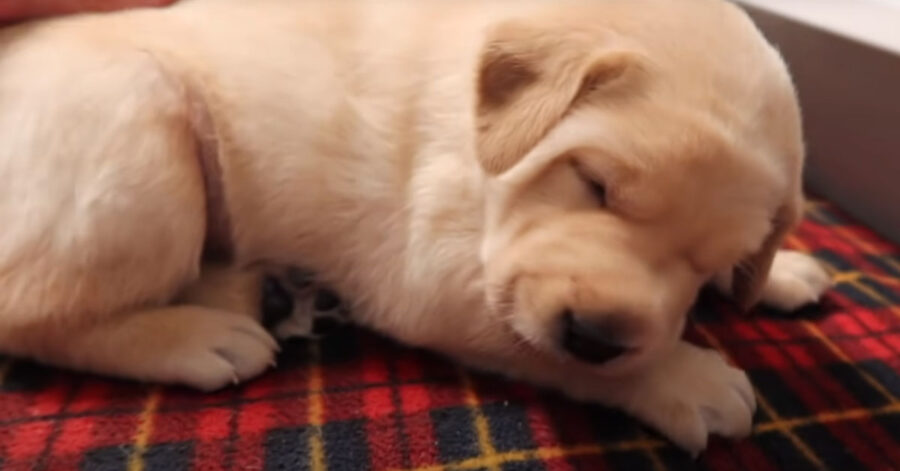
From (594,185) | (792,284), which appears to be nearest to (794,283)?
(792,284)

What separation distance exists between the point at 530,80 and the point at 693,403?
642 mm

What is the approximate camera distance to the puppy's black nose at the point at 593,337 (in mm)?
1400

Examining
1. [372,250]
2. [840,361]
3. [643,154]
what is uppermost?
[643,154]

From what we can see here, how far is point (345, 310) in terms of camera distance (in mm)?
1941

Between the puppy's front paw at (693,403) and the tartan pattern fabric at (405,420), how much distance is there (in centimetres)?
3

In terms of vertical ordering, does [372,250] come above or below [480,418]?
above

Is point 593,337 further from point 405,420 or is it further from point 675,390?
point 405,420

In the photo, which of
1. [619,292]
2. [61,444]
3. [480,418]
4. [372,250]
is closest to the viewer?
[619,292]

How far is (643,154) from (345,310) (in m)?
0.81

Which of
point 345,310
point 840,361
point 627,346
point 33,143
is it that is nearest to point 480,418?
point 627,346

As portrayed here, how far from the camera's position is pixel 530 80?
4.97 ft

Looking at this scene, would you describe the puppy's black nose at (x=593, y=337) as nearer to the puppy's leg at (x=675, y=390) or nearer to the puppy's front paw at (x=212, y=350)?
the puppy's leg at (x=675, y=390)

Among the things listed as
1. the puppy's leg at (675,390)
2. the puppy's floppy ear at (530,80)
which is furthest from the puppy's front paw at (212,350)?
the puppy's floppy ear at (530,80)

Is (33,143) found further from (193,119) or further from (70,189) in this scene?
(193,119)
